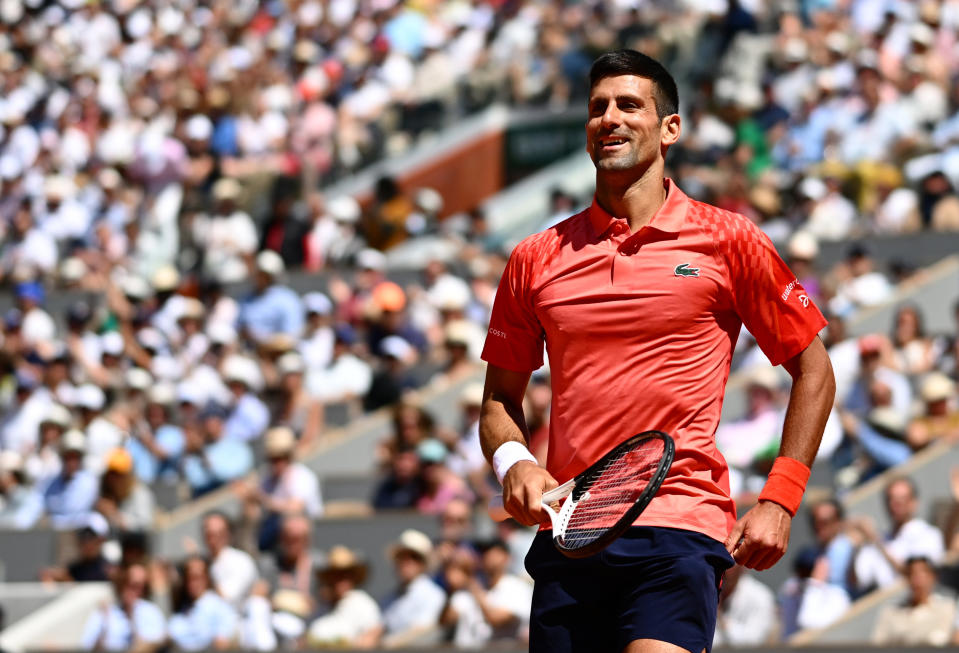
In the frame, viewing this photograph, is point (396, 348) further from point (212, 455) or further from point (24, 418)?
point (24, 418)

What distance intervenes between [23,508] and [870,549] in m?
6.14

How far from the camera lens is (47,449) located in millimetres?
13195

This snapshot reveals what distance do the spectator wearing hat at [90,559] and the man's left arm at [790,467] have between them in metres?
7.82

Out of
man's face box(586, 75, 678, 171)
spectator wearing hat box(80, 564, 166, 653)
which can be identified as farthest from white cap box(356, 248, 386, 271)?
man's face box(586, 75, 678, 171)

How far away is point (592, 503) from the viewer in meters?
4.14

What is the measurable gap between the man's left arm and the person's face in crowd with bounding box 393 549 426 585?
580cm

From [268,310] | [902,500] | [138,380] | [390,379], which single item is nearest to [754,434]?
[902,500]

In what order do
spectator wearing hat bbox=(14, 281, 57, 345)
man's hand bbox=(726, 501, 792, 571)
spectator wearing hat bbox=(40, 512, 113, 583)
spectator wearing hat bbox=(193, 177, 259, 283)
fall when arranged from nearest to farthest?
man's hand bbox=(726, 501, 792, 571) < spectator wearing hat bbox=(40, 512, 113, 583) < spectator wearing hat bbox=(14, 281, 57, 345) < spectator wearing hat bbox=(193, 177, 259, 283)

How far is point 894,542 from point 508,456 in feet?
18.5

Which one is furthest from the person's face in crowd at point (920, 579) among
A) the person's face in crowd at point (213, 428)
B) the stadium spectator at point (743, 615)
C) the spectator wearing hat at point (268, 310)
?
the spectator wearing hat at point (268, 310)

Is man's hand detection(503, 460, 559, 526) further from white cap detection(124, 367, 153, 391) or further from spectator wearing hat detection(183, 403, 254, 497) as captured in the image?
white cap detection(124, 367, 153, 391)

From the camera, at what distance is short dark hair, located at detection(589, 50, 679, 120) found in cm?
439

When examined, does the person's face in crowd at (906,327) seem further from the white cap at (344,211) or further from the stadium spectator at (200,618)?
the white cap at (344,211)

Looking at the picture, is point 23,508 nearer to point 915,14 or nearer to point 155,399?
point 155,399
